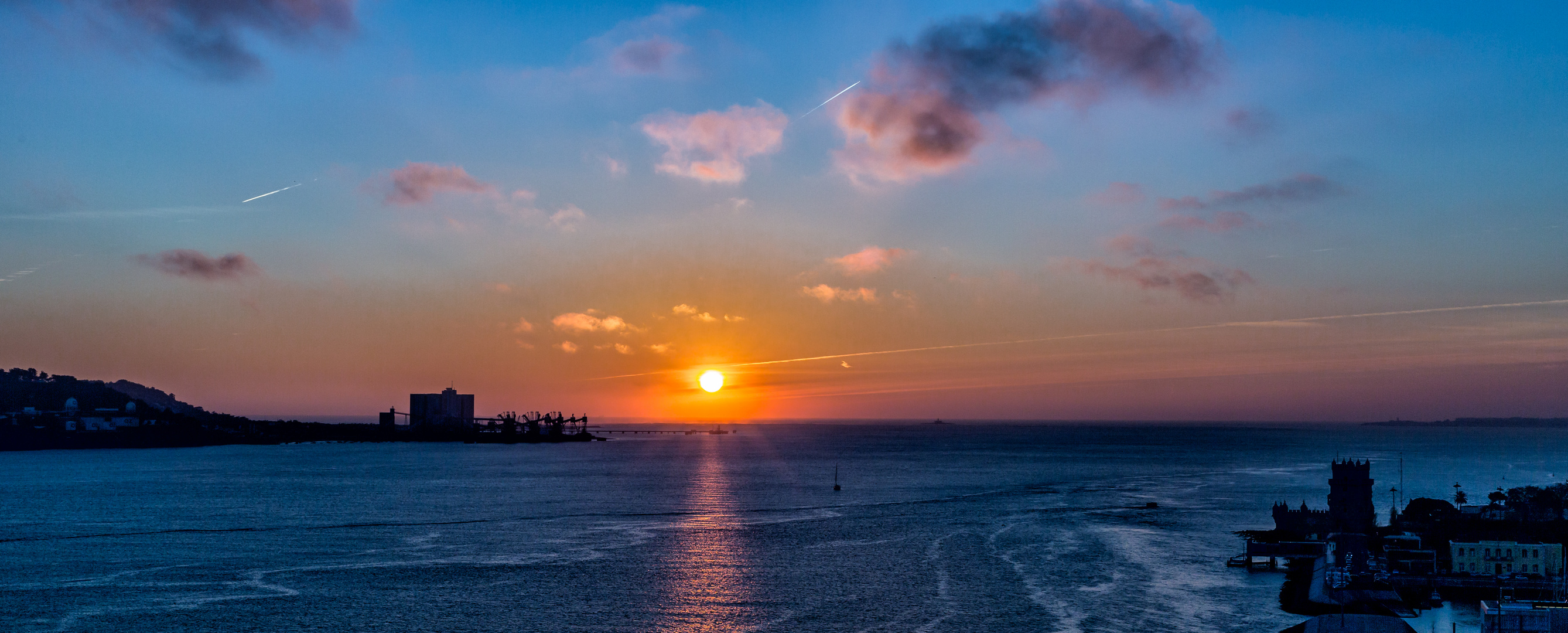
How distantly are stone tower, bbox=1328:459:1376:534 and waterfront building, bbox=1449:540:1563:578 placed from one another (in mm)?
18538

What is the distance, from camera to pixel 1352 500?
88750 millimetres

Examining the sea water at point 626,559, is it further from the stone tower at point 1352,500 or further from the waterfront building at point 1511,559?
the waterfront building at point 1511,559

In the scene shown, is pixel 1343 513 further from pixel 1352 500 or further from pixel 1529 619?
pixel 1529 619

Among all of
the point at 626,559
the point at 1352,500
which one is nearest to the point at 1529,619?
the point at 1352,500

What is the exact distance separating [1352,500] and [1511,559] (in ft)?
65.6

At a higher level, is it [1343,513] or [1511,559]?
[1343,513]

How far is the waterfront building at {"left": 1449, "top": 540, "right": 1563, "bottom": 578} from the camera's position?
6838cm

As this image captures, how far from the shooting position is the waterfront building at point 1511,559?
68.4 m

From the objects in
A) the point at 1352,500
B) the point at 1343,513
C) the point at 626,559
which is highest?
the point at 1352,500

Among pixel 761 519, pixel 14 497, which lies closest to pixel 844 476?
pixel 761 519

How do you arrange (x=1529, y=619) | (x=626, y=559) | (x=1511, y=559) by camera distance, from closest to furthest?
(x=1529, y=619)
(x=1511, y=559)
(x=626, y=559)

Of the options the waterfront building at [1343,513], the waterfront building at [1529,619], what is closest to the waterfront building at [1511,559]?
the waterfront building at [1343,513]

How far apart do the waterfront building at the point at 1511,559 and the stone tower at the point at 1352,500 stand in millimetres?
18538

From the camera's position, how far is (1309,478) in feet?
586
